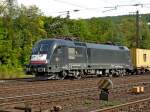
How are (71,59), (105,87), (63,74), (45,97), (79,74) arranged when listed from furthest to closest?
A: (79,74) → (71,59) → (63,74) → (45,97) → (105,87)

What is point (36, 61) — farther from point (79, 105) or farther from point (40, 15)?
point (40, 15)

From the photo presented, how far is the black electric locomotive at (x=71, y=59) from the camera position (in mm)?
30750

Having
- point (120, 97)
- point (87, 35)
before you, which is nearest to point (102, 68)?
point (120, 97)

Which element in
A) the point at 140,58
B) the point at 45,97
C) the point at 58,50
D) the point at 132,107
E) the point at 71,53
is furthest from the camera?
the point at 140,58

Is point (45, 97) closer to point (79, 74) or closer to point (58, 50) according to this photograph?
point (58, 50)

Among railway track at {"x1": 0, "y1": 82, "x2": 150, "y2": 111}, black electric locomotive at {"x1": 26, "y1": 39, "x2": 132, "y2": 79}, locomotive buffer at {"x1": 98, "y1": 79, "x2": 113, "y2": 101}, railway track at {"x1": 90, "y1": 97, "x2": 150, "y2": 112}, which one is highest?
black electric locomotive at {"x1": 26, "y1": 39, "x2": 132, "y2": 79}

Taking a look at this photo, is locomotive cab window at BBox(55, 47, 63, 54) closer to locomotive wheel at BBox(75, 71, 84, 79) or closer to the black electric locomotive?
the black electric locomotive

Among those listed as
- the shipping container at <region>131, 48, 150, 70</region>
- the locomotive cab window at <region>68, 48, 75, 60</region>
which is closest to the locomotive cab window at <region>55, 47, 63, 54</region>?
the locomotive cab window at <region>68, 48, 75, 60</region>

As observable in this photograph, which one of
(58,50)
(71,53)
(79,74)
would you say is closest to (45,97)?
(58,50)

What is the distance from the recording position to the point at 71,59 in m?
32.6

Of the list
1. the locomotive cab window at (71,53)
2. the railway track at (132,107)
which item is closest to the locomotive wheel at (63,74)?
the locomotive cab window at (71,53)

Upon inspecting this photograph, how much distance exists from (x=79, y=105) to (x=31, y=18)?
48.6 meters

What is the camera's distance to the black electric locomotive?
30750mm

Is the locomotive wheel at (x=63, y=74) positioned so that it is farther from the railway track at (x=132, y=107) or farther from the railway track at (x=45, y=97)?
the railway track at (x=132, y=107)
